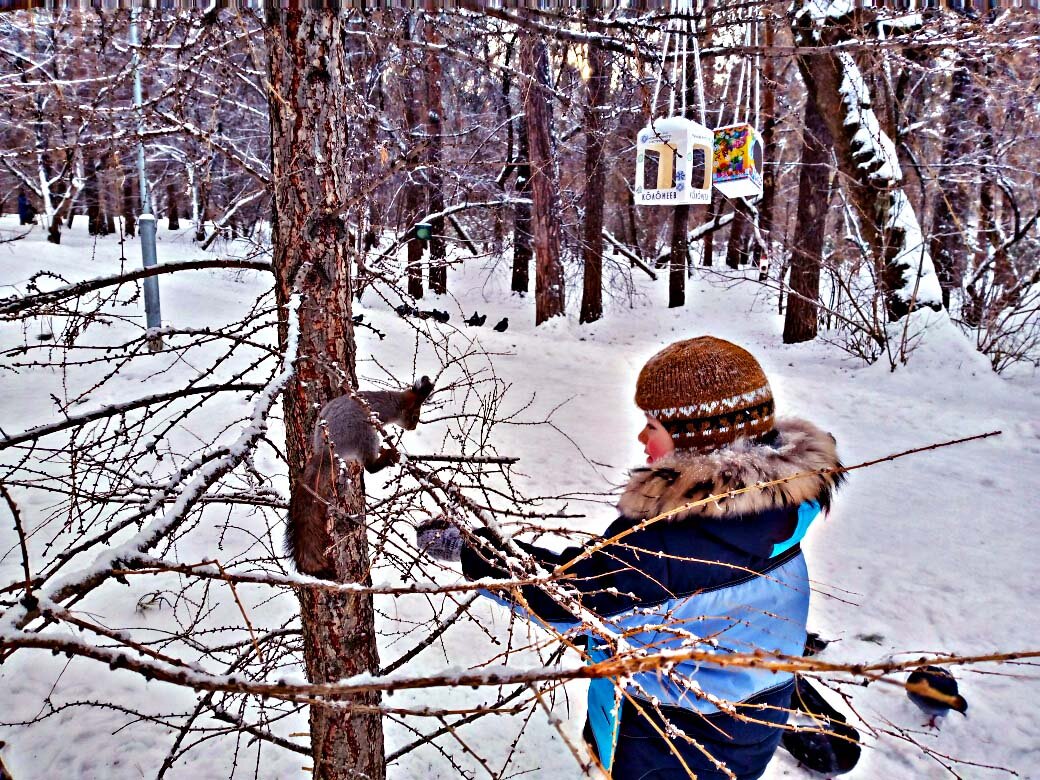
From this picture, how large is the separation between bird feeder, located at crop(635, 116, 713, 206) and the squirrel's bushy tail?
8.75 feet

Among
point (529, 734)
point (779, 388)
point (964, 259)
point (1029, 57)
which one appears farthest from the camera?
point (964, 259)

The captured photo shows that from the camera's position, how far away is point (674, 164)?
3678 mm

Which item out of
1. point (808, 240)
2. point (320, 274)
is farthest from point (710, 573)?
point (808, 240)

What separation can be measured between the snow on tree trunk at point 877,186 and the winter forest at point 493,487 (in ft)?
0.15

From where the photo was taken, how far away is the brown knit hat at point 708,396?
1977mm

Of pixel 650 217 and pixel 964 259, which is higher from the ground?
pixel 650 217

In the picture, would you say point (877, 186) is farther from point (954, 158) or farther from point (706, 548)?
point (706, 548)

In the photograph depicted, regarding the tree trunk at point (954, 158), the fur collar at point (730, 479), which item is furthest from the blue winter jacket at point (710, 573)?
the tree trunk at point (954, 158)

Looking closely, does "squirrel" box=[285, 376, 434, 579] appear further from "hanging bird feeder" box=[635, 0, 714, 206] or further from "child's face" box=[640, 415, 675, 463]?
"hanging bird feeder" box=[635, 0, 714, 206]

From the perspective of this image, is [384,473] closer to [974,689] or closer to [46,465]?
[46,465]

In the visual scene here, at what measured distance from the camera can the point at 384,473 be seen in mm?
5855

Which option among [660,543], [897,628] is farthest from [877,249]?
[660,543]

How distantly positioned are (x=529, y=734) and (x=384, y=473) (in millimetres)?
2842

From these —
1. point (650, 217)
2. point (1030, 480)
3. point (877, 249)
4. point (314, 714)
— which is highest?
point (650, 217)
